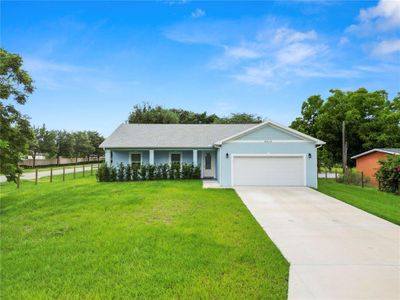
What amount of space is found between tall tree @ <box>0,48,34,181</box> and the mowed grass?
107 inches

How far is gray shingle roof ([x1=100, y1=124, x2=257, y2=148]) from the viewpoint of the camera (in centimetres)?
1700

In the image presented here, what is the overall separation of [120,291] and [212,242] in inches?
87.7

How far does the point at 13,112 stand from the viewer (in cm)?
1014

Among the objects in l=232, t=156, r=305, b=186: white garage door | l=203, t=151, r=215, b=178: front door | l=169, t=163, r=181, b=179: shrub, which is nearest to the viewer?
l=232, t=156, r=305, b=186: white garage door

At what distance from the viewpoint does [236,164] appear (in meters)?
14.1

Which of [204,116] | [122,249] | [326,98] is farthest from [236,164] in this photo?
[204,116]

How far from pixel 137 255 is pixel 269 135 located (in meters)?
11.6

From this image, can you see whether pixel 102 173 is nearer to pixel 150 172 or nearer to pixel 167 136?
pixel 150 172

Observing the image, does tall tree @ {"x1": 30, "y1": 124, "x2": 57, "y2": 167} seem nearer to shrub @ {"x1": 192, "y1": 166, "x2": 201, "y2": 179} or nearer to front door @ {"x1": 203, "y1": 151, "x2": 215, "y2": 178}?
front door @ {"x1": 203, "y1": 151, "x2": 215, "y2": 178}

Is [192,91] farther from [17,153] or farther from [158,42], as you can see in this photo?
[17,153]

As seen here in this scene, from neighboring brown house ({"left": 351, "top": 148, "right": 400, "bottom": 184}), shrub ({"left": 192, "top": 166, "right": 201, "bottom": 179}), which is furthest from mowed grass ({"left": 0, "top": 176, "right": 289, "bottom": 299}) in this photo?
neighboring brown house ({"left": 351, "top": 148, "right": 400, "bottom": 184})

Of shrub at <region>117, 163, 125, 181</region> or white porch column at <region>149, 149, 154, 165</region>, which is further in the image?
white porch column at <region>149, 149, 154, 165</region>

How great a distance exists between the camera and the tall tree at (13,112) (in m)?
9.40

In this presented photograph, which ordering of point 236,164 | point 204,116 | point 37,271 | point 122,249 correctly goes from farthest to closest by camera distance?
point 204,116
point 236,164
point 122,249
point 37,271
